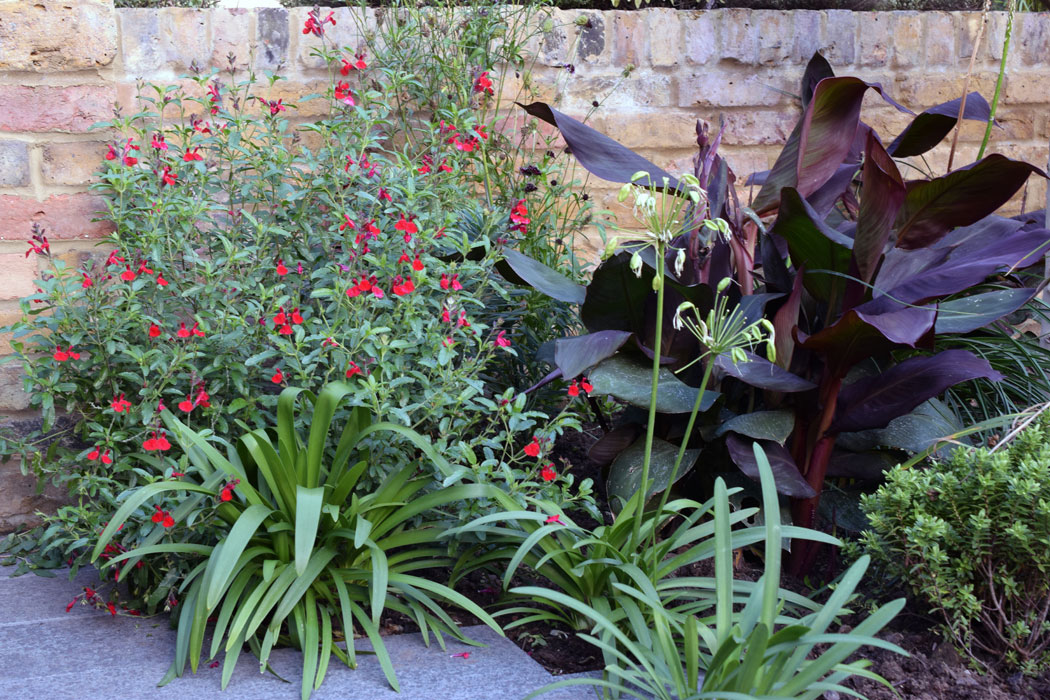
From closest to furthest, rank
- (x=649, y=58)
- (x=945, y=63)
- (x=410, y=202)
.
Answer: (x=410, y=202)
(x=649, y=58)
(x=945, y=63)

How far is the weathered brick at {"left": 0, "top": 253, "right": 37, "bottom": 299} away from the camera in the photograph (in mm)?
2748

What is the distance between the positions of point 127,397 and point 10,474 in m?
0.67

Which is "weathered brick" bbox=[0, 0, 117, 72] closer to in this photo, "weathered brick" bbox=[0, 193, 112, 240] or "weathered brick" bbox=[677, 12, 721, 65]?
"weathered brick" bbox=[0, 193, 112, 240]

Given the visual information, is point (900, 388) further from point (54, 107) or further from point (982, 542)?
point (54, 107)

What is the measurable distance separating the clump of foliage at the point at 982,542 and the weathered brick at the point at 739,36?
2.09 m

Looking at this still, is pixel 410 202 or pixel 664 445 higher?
pixel 410 202

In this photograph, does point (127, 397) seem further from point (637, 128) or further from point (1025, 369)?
point (1025, 369)

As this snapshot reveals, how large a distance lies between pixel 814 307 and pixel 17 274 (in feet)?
8.20

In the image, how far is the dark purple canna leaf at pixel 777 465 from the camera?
213cm

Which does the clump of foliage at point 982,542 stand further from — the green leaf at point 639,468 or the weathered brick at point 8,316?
the weathered brick at point 8,316

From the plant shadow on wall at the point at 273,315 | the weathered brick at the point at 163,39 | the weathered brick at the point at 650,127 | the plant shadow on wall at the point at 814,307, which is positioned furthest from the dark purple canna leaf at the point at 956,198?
the weathered brick at the point at 163,39

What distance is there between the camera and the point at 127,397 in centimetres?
248

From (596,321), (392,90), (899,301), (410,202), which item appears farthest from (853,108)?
(392,90)

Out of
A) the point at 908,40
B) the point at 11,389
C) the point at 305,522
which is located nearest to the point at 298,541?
the point at 305,522
